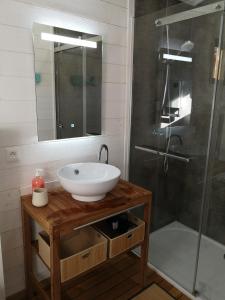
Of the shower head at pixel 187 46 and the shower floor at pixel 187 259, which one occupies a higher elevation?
the shower head at pixel 187 46

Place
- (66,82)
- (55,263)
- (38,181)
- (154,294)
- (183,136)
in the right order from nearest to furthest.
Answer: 1. (55,263)
2. (38,181)
3. (66,82)
4. (154,294)
5. (183,136)

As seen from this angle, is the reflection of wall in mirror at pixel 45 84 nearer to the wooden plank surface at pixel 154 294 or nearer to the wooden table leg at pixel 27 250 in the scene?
the wooden table leg at pixel 27 250

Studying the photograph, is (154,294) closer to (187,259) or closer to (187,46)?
(187,259)

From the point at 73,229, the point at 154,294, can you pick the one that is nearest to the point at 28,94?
the point at 73,229

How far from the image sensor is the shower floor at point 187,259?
198 cm

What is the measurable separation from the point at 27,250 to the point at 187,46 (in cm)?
217

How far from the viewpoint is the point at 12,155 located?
164 centimetres

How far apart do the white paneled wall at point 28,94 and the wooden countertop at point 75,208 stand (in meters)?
0.20

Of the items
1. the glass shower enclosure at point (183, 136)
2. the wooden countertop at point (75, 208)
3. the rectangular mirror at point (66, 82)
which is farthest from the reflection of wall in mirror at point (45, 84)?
the glass shower enclosure at point (183, 136)

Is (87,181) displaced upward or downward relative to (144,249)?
upward

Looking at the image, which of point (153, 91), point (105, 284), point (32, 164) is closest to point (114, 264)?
point (105, 284)

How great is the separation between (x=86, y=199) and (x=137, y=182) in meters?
0.93

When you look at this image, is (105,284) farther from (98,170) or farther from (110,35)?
(110,35)

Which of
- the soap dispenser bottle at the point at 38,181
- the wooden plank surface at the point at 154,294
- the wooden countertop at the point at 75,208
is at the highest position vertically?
the soap dispenser bottle at the point at 38,181
